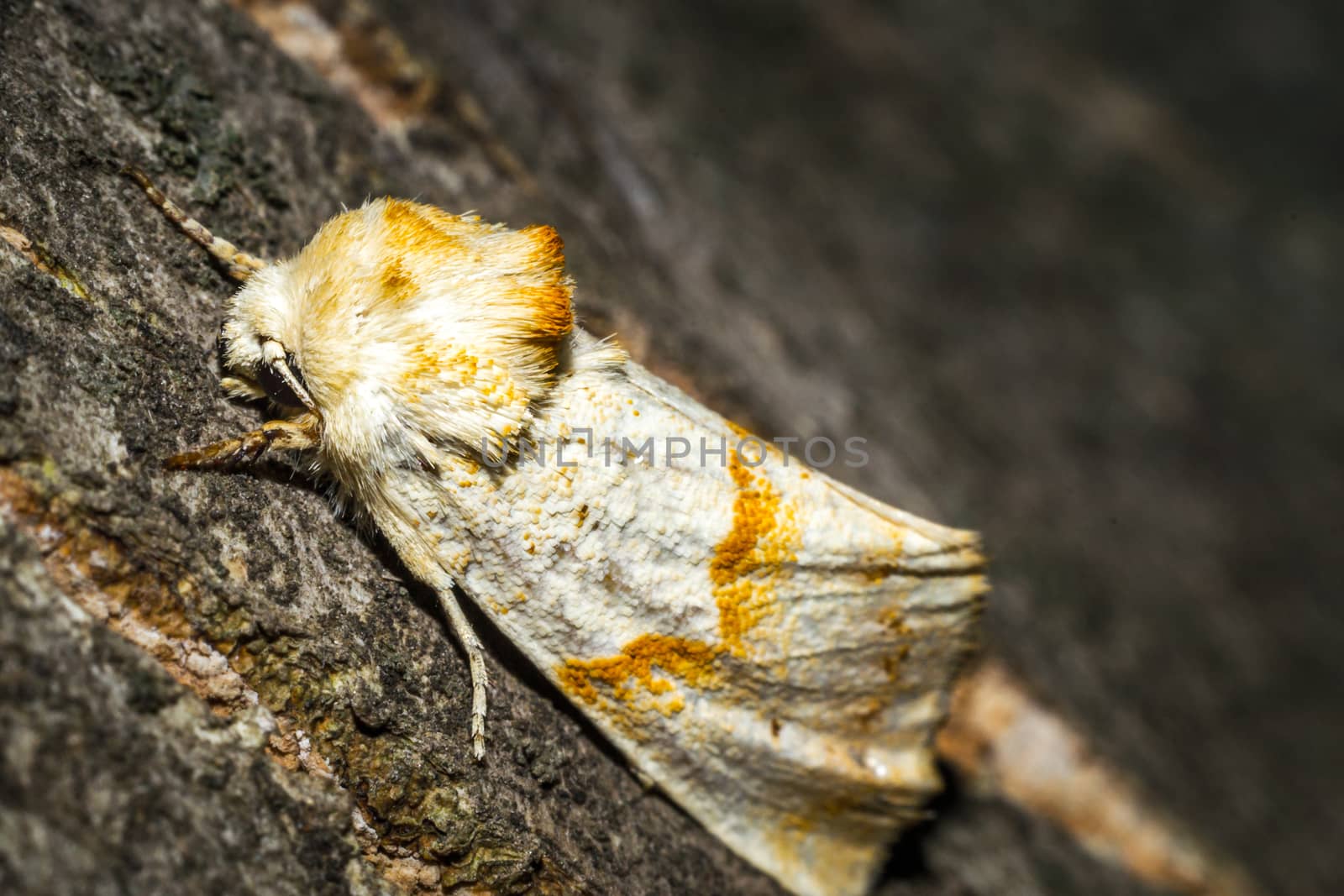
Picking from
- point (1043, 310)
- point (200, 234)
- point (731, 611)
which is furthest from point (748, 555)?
point (1043, 310)

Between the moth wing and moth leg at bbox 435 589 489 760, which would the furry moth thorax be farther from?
moth leg at bbox 435 589 489 760

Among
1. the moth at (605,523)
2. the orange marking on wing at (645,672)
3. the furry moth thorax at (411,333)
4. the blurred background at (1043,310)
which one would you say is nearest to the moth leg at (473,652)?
the moth at (605,523)

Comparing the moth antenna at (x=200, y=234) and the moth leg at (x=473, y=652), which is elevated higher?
the moth antenna at (x=200, y=234)

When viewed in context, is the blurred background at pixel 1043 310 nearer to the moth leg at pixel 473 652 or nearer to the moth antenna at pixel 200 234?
the moth antenna at pixel 200 234

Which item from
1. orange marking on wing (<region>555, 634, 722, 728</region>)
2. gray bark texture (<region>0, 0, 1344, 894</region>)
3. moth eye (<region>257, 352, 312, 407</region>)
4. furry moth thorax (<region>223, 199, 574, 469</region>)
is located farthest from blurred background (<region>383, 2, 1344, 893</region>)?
orange marking on wing (<region>555, 634, 722, 728</region>)

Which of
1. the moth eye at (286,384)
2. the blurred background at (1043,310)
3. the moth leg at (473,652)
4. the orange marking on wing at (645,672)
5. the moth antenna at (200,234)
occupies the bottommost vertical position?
the moth leg at (473,652)
